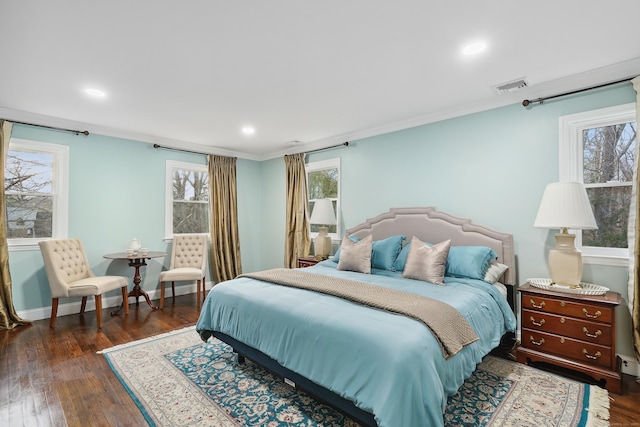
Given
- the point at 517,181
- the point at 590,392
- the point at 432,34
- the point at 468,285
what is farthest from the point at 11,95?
the point at 590,392

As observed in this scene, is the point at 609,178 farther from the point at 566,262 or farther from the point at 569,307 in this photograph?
the point at 569,307

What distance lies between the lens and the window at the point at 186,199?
Result: 5105 mm

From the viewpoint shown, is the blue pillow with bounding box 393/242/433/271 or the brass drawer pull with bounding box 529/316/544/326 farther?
the blue pillow with bounding box 393/242/433/271

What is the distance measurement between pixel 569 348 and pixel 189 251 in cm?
482

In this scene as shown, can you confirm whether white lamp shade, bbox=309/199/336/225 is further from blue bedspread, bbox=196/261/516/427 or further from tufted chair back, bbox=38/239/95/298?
tufted chair back, bbox=38/239/95/298

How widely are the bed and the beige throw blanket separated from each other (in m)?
0.02

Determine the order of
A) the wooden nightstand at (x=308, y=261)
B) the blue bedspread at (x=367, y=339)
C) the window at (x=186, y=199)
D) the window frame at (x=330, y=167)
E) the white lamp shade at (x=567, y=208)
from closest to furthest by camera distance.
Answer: the blue bedspread at (x=367, y=339), the white lamp shade at (x=567, y=208), the wooden nightstand at (x=308, y=261), the window frame at (x=330, y=167), the window at (x=186, y=199)

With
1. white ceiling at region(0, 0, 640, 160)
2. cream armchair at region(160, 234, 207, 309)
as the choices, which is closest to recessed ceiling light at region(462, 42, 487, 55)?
white ceiling at region(0, 0, 640, 160)

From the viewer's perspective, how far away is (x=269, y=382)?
244 cm

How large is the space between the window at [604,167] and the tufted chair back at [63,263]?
17.6ft

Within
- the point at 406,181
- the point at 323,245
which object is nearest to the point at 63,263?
the point at 323,245

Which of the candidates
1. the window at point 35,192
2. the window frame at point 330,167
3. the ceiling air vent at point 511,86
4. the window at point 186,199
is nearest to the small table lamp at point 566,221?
the ceiling air vent at point 511,86

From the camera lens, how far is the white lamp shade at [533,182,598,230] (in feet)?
8.20

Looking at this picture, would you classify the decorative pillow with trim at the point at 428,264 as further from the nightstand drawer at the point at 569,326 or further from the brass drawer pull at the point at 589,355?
the brass drawer pull at the point at 589,355
